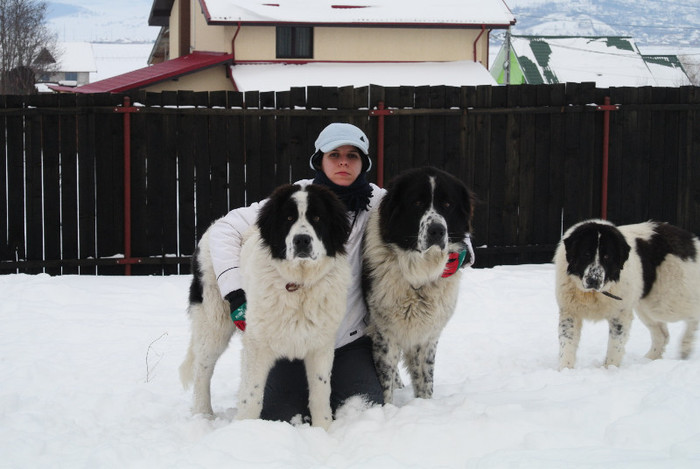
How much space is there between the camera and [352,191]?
3939mm

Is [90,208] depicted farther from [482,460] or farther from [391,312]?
[482,460]

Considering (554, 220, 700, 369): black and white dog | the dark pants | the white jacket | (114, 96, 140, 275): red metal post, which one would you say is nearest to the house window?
(114, 96, 140, 275): red metal post

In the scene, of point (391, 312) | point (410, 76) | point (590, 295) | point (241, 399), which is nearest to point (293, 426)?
point (241, 399)

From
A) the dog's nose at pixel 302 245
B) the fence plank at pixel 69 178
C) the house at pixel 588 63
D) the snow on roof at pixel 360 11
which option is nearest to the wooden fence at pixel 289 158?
the fence plank at pixel 69 178

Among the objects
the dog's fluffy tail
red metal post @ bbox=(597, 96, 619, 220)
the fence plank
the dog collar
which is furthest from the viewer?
red metal post @ bbox=(597, 96, 619, 220)

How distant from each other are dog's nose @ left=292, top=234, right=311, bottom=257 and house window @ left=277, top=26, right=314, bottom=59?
16.0m

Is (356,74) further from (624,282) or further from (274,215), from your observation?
(274,215)

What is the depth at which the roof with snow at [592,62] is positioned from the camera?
33.3 meters

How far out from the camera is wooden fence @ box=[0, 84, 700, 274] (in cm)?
763

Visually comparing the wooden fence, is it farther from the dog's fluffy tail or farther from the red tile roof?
the red tile roof

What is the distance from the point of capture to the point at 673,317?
5316 mm

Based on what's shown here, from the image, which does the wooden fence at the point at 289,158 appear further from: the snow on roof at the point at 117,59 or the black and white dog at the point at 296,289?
the snow on roof at the point at 117,59

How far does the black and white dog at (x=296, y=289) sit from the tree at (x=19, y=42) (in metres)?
31.4

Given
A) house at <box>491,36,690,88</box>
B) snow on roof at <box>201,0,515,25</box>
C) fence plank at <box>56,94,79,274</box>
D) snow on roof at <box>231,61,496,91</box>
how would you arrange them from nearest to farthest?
1. fence plank at <box>56,94,79,274</box>
2. snow on roof at <box>231,61,496,91</box>
3. snow on roof at <box>201,0,515,25</box>
4. house at <box>491,36,690,88</box>
